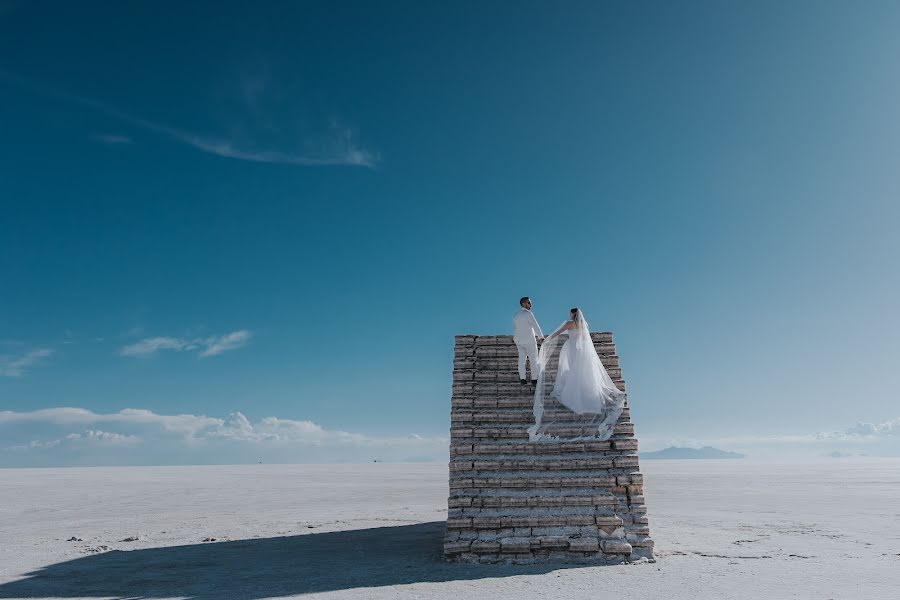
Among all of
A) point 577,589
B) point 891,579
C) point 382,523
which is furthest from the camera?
point 382,523

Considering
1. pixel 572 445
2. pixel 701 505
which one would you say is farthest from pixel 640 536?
pixel 701 505

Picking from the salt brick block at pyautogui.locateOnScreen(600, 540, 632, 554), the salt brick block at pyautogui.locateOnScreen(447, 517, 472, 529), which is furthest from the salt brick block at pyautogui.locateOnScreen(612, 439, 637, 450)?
the salt brick block at pyautogui.locateOnScreen(447, 517, 472, 529)

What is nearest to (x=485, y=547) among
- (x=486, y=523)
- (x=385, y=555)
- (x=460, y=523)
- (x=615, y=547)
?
(x=486, y=523)

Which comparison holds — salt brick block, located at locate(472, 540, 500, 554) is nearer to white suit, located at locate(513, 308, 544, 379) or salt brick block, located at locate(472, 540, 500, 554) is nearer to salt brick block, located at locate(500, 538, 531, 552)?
salt brick block, located at locate(500, 538, 531, 552)

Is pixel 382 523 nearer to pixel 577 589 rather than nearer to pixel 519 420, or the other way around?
pixel 519 420

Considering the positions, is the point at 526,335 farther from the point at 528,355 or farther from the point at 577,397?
the point at 577,397

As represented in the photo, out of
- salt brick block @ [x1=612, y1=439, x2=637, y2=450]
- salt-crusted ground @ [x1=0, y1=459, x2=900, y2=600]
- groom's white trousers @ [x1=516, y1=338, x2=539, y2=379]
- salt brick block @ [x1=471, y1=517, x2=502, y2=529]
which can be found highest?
groom's white trousers @ [x1=516, y1=338, x2=539, y2=379]

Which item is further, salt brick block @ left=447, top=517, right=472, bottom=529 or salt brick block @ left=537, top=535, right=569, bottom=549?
salt brick block @ left=447, top=517, right=472, bottom=529

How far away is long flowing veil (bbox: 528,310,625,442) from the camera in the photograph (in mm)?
12914

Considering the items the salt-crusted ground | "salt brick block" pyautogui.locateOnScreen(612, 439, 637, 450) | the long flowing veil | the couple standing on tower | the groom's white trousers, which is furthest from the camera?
the groom's white trousers

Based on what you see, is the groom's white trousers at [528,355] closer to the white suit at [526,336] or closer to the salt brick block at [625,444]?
the white suit at [526,336]

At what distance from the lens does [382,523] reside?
1722 cm

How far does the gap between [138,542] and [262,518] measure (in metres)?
4.80

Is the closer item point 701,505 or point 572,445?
point 572,445
